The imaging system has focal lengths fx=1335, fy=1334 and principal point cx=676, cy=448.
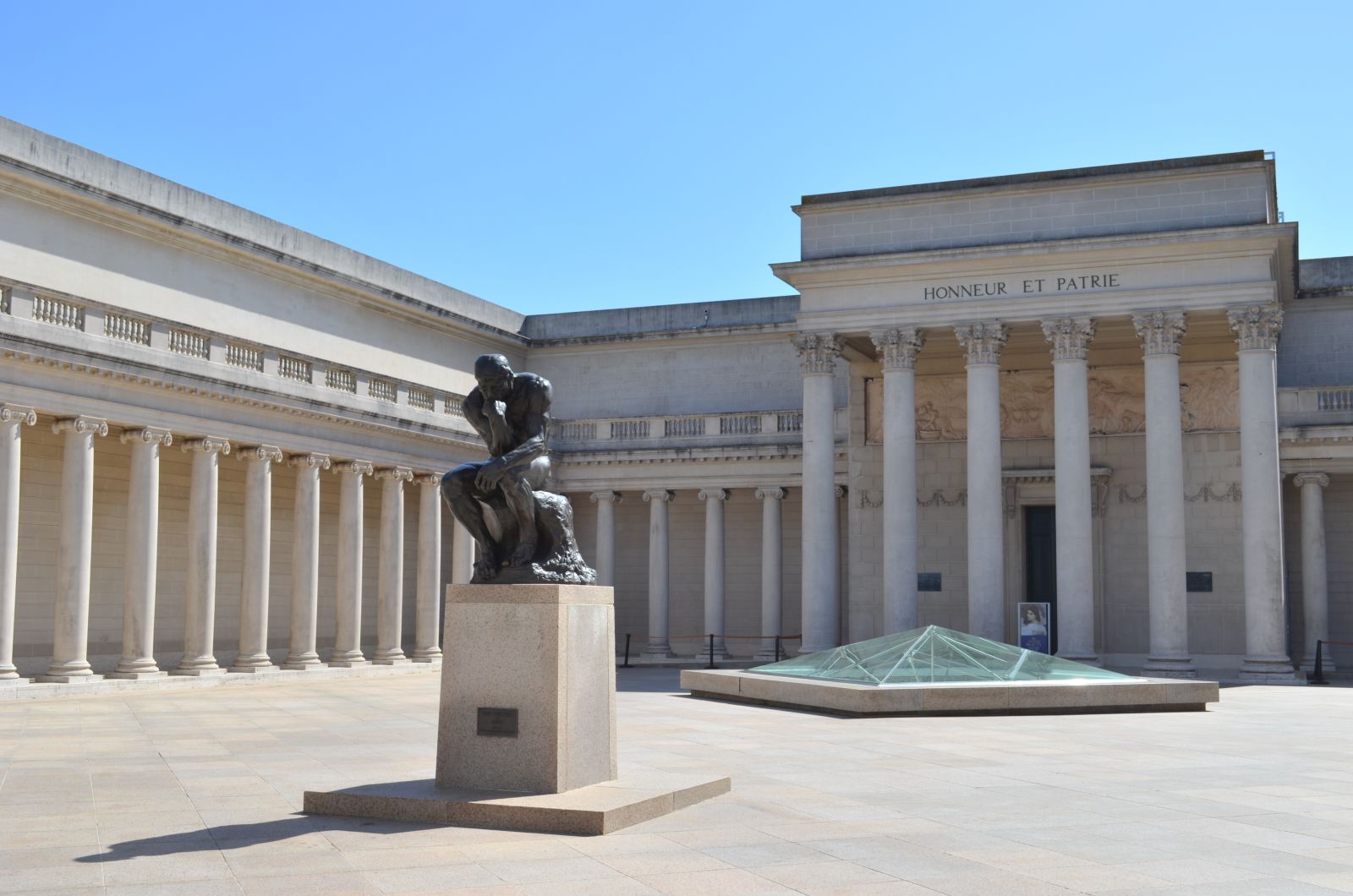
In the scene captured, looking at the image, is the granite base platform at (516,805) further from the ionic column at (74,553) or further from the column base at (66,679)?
the ionic column at (74,553)

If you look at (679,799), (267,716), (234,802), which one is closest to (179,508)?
(267,716)

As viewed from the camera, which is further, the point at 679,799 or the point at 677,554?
the point at 677,554

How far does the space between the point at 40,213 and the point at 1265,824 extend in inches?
1324

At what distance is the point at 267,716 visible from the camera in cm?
2656

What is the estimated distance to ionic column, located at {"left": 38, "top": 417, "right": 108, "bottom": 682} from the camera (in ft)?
107

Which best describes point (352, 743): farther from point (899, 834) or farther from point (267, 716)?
point (899, 834)

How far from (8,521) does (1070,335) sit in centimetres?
3062

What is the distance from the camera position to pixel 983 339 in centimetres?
4297

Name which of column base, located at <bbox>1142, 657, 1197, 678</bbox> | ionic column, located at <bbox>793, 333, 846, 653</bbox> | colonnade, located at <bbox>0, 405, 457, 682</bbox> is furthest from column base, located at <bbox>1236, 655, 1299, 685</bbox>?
colonnade, located at <bbox>0, 405, 457, 682</bbox>

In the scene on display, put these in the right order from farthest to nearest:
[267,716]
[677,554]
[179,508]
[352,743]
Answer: [677,554]
[179,508]
[267,716]
[352,743]

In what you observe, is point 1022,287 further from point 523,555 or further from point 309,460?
point 523,555

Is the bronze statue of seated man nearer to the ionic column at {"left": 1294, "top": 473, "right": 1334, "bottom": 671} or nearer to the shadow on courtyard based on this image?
the shadow on courtyard

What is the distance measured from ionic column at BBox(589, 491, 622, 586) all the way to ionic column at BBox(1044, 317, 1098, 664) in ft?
58.4

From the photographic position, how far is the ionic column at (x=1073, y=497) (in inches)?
1626
